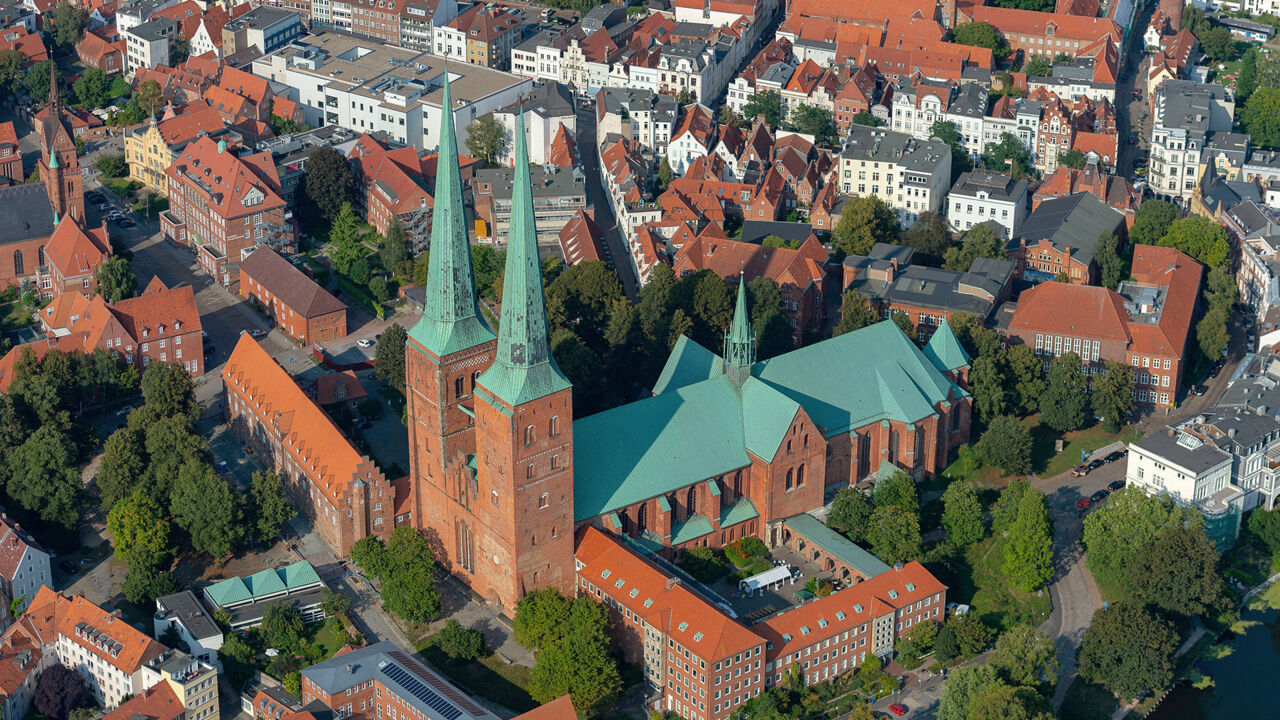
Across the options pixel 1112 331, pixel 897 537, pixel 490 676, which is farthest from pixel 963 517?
pixel 490 676

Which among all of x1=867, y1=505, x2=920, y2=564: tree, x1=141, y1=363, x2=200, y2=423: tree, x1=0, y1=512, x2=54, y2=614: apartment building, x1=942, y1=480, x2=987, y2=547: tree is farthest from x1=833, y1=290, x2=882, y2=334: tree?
x1=0, y1=512, x2=54, y2=614: apartment building

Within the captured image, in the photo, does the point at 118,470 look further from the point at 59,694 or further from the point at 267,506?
the point at 59,694

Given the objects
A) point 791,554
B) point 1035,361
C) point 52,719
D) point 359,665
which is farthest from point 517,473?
point 1035,361

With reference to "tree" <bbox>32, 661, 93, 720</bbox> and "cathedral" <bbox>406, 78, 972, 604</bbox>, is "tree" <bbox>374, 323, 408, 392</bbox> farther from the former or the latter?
"tree" <bbox>32, 661, 93, 720</bbox>

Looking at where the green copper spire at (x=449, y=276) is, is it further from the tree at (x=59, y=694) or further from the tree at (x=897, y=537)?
the tree at (x=59, y=694)

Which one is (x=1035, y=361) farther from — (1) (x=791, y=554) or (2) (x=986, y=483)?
(1) (x=791, y=554)

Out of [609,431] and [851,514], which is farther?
[851,514]

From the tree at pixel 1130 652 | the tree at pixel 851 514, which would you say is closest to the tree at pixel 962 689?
the tree at pixel 1130 652
